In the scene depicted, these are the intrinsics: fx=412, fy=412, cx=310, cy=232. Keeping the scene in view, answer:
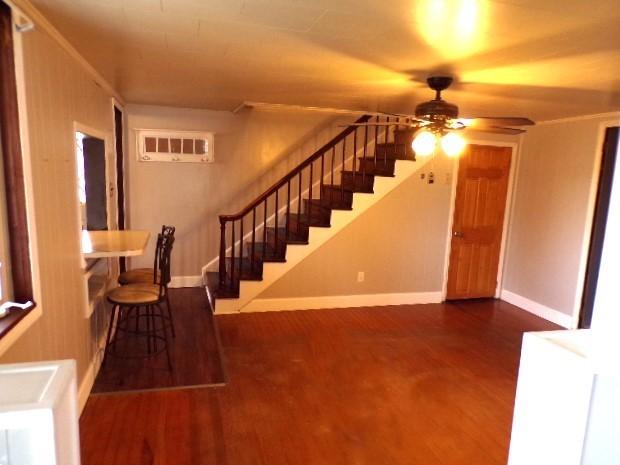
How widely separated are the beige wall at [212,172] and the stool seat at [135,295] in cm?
205

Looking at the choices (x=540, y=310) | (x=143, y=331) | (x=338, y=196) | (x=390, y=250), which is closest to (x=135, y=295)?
(x=143, y=331)

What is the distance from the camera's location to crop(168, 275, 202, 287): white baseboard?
5324 millimetres

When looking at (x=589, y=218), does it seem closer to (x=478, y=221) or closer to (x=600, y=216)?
(x=600, y=216)

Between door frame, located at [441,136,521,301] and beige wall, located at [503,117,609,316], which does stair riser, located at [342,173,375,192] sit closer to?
door frame, located at [441,136,521,301]

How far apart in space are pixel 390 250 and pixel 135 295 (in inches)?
118

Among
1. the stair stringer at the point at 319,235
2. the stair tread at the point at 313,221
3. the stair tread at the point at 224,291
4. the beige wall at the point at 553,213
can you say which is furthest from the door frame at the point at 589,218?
the stair tread at the point at 224,291

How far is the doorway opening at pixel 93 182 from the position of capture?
11.6ft

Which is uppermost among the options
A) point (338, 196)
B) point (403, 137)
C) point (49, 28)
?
point (49, 28)

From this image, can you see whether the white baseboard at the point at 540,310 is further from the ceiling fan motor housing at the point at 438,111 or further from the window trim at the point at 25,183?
the window trim at the point at 25,183

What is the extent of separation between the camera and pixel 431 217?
5.10 meters

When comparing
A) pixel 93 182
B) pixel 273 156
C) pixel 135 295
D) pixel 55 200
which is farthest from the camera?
pixel 273 156

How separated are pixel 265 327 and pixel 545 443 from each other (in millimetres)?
A: 3364

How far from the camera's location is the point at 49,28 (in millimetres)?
2127

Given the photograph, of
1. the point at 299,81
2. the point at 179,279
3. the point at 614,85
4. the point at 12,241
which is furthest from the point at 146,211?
the point at 614,85
